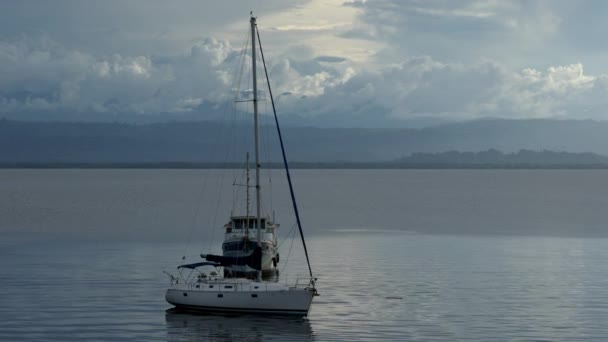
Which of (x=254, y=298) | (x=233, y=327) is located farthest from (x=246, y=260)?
(x=233, y=327)

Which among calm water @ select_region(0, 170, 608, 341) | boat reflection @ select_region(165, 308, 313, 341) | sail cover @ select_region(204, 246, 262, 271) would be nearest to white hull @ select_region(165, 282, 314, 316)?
boat reflection @ select_region(165, 308, 313, 341)

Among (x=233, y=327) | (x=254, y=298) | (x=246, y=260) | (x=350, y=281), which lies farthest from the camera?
(x=350, y=281)

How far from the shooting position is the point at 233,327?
53.7m

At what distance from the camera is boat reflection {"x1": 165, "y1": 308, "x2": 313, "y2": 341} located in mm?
51406

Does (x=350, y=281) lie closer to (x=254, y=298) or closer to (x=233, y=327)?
(x=254, y=298)

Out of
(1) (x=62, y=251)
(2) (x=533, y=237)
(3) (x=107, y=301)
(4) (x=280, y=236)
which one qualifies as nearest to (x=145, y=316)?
(3) (x=107, y=301)

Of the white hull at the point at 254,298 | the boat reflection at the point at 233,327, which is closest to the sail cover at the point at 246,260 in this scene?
the white hull at the point at 254,298

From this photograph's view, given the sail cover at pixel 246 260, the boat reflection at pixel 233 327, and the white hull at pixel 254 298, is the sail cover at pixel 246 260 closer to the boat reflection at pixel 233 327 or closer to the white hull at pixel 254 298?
the white hull at pixel 254 298

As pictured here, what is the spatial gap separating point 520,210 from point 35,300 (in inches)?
5269

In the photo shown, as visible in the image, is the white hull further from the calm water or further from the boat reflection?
the calm water

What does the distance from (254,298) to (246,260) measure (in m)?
5.62

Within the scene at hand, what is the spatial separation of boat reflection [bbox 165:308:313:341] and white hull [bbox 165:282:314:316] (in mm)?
536

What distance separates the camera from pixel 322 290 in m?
65.8

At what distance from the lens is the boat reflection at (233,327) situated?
2024 inches
